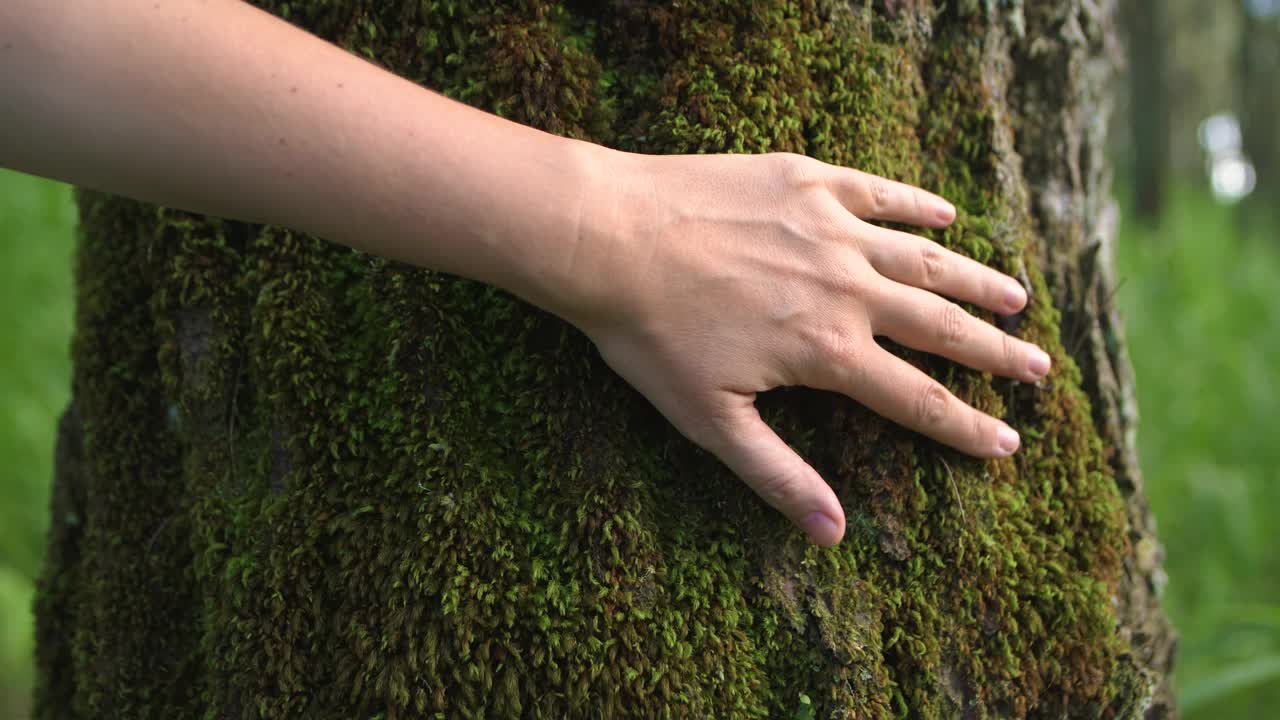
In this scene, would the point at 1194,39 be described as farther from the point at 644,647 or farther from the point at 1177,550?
the point at 644,647

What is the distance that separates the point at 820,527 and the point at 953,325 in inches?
15.8

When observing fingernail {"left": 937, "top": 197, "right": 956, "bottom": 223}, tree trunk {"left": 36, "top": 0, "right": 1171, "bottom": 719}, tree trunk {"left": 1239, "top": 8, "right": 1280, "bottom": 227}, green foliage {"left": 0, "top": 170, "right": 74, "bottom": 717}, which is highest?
tree trunk {"left": 1239, "top": 8, "right": 1280, "bottom": 227}

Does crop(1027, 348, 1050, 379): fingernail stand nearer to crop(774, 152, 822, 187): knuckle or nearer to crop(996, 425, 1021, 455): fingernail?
crop(996, 425, 1021, 455): fingernail

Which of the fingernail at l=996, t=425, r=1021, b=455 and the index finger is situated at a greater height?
the index finger

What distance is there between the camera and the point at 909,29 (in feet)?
4.97

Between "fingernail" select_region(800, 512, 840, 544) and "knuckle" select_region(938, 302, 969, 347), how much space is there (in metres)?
0.36

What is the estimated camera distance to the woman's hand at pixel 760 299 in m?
1.13

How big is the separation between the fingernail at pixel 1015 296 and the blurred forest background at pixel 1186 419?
127cm

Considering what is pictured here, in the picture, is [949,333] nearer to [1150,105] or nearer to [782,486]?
[782,486]

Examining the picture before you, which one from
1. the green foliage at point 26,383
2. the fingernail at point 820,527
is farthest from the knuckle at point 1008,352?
the green foliage at point 26,383

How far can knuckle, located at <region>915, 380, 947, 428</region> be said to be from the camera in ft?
4.30

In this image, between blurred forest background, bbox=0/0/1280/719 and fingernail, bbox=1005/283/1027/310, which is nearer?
fingernail, bbox=1005/283/1027/310

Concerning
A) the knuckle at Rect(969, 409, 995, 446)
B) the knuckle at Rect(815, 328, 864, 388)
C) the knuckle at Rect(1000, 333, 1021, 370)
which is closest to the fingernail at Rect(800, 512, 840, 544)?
the knuckle at Rect(815, 328, 864, 388)

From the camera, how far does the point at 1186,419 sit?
4156 millimetres
